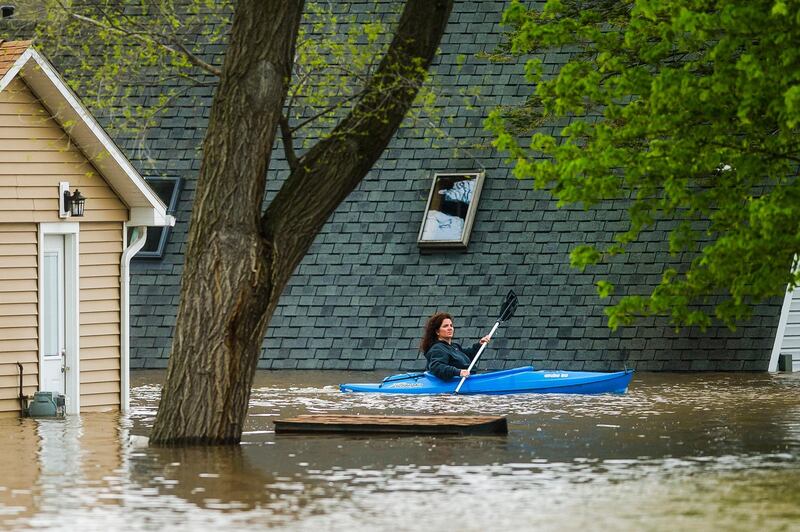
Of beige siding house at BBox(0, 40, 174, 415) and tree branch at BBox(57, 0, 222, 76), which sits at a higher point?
tree branch at BBox(57, 0, 222, 76)

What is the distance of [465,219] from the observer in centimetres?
3200

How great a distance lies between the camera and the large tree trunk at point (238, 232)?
1861 centimetres

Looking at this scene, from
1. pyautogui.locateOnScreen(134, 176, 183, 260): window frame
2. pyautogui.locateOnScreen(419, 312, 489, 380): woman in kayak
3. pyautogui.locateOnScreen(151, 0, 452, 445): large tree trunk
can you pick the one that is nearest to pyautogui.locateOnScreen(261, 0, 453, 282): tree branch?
pyautogui.locateOnScreen(151, 0, 452, 445): large tree trunk

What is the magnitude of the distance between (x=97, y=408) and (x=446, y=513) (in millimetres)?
11638

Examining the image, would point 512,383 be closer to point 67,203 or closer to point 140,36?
point 67,203

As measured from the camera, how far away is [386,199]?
107 ft

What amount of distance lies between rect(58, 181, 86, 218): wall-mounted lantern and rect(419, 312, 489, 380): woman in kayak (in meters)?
5.70

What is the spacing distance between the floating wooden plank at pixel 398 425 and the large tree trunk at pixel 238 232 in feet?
4.26

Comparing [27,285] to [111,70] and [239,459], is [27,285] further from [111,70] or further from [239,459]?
[239,459]

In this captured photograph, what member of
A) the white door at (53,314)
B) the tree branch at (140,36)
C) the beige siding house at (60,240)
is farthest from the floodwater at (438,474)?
the tree branch at (140,36)

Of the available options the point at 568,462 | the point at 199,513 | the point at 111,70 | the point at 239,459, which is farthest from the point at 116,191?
the point at 199,513

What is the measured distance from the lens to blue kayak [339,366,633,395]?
26.0 metres

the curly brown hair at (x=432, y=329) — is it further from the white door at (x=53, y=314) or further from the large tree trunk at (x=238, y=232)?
the large tree trunk at (x=238, y=232)

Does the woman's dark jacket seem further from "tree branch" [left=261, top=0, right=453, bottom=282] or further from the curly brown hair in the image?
"tree branch" [left=261, top=0, right=453, bottom=282]
